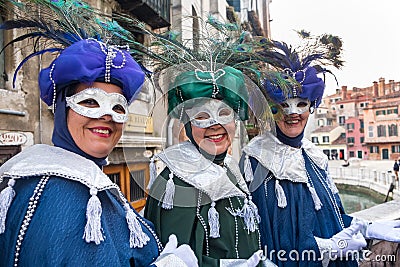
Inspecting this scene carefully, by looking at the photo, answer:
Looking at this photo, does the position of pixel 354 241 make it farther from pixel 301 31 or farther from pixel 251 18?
pixel 251 18

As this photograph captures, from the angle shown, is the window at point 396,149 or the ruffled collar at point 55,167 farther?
the window at point 396,149

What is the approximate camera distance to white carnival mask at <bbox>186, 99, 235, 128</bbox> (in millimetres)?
1686

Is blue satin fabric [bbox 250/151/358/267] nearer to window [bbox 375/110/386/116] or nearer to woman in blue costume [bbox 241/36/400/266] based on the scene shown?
woman in blue costume [bbox 241/36/400/266]

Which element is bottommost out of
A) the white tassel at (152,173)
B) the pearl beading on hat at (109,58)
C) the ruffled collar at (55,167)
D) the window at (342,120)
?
the white tassel at (152,173)

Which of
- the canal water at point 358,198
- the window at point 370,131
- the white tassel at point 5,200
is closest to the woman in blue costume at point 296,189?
the white tassel at point 5,200

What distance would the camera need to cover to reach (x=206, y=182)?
1.66 m

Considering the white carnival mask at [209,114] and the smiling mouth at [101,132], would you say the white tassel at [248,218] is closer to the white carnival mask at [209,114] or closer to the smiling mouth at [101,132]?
the white carnival mask at [209,114]

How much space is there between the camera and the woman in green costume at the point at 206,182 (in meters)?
1.59

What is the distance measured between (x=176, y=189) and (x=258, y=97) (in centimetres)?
65

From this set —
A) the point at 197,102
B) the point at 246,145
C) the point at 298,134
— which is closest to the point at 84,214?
the point at 197,102

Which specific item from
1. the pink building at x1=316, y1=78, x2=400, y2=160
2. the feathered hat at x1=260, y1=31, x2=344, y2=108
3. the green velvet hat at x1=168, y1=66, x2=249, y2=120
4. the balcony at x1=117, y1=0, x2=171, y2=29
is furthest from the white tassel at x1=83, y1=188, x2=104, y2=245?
the pink building at x1=316, y1=78, x2=400, y2=160

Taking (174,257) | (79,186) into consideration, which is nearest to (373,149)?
(174,257)

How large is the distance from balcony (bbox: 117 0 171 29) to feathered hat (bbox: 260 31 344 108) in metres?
4.09

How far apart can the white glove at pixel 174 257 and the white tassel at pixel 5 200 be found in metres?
0.49
